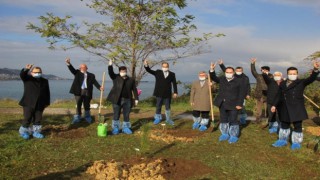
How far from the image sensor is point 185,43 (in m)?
17.9

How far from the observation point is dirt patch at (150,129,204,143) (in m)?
9.59

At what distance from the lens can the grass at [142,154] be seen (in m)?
6.77

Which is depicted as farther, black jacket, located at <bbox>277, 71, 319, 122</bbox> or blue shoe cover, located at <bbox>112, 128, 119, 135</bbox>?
blue shoe cover, located at <bbox>112, 128, 119, 135</bbox>

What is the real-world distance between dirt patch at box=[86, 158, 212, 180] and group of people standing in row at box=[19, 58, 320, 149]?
289 cm

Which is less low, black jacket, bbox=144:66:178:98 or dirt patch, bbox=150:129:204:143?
black jacket, bbox=144:66:178:98

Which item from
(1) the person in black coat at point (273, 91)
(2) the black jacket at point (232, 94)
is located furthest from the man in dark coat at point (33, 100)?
(1) the person in black coat at point (273, 91)

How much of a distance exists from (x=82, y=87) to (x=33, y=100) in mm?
2618

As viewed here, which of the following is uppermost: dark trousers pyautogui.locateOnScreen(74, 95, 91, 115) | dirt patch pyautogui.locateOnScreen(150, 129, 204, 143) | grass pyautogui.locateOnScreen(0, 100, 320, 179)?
dark trousers pyautogui.locateOnScreen(74, 95, 91, 115)

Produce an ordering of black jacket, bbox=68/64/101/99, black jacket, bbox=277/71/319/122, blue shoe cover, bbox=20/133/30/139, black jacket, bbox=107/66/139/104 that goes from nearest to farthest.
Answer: black jacket, bbox=277/71/319/122 → blue shoe cover, bbox=20/133/30/139 → black jacket, bbox=107/66/139/104 → black jacket, bbox=68/64/101/99

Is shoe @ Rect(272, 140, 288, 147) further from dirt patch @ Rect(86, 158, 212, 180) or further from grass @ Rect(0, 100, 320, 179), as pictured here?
dirt patch @ Rect(86, 158, 212, 180)

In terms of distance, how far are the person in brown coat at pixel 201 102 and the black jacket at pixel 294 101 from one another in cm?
289

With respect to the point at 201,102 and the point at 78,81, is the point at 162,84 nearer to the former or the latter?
the point at 201,102

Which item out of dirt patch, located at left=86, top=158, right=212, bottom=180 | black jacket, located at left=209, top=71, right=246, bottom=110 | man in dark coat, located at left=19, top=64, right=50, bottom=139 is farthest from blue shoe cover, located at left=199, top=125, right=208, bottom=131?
man in dark coat, located at left=19, top=64, right=50, bottom=139

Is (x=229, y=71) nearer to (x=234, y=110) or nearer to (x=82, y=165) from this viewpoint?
(x=234, y=110)
